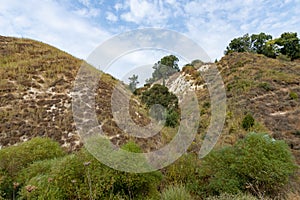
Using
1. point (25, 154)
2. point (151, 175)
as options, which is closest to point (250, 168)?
point (151, 175)

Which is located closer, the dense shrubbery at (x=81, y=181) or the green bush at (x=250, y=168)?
the dense shrubbery at (x=81, y=181)

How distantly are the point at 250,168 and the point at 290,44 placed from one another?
32497 mm

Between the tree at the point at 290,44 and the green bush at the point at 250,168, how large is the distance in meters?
30.0

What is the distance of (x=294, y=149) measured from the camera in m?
10.8

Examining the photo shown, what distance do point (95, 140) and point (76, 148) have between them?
13.7 feet

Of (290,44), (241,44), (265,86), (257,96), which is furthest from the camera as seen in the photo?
(241,44)

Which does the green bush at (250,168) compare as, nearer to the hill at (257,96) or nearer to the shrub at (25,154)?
the hill at (257,96)

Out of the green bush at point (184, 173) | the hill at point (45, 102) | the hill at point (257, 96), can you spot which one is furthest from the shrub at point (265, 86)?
the green bush at point (184, 173)

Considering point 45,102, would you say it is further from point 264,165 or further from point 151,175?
point 264,165

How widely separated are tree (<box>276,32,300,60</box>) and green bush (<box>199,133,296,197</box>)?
3001 cm

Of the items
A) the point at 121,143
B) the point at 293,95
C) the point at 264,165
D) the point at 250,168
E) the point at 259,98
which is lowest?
the point at 121,143

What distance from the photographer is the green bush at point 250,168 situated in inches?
222

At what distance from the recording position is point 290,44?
104ft

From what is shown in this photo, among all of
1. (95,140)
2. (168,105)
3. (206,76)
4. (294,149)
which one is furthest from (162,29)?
(206,76)
